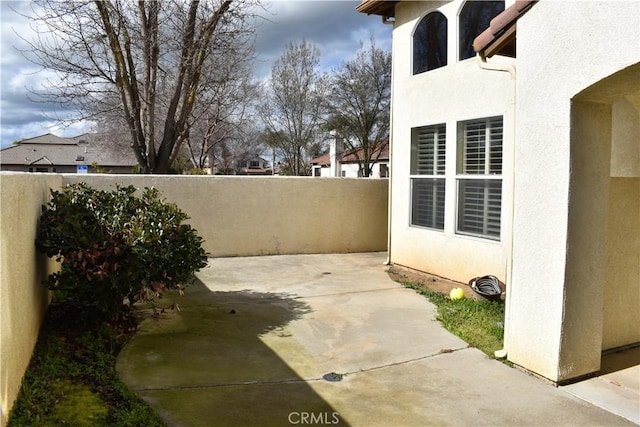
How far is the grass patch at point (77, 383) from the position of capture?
341 cm

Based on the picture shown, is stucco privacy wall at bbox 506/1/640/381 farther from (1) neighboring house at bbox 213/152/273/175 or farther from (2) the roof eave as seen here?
(1) neighboring house at bbox 213/152/273/175

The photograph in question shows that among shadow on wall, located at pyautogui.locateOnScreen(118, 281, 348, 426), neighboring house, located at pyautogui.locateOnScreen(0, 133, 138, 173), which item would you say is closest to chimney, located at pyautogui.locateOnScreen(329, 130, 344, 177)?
shadow on wall, located at pyautogui.locateOnScreen(118, 281, 348, 426)

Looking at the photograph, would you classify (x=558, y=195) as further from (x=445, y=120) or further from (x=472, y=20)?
(x=472, y=20)

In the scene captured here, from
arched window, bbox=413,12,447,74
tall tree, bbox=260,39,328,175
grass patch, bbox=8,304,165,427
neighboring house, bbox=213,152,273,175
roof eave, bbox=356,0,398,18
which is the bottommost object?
grass patch, bbox=8,304,165,427

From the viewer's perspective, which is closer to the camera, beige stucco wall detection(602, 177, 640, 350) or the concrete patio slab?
the concrete patio slab

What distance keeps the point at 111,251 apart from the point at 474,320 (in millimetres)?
4371

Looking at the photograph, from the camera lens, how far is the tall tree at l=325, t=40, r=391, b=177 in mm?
27016

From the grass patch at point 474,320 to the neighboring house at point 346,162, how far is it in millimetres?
21350

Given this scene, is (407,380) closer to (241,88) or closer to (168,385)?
(168,385)

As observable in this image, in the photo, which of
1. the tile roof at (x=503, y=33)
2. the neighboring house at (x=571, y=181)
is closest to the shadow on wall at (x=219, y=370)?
the neighboring house at (x=571, y=181)

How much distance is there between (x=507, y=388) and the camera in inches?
165

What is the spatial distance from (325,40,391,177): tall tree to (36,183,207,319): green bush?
23.2 meters

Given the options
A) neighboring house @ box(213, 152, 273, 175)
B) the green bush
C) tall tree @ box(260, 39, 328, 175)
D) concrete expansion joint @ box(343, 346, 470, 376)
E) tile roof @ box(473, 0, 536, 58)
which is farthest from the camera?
neighboring house @ box(213, 152, 273, 175)

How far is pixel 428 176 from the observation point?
8719 millimetres
